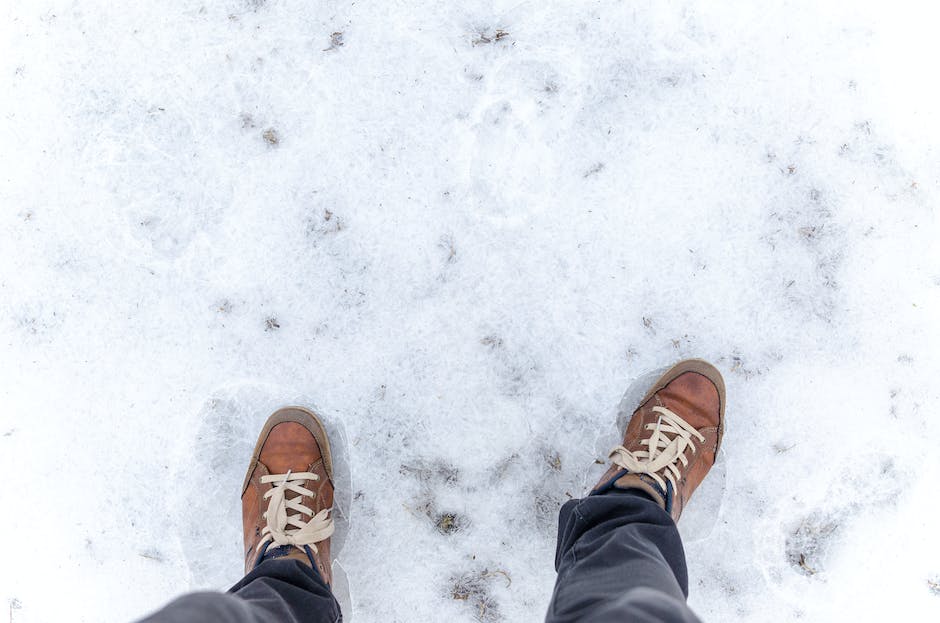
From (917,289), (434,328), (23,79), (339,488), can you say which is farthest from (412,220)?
(917,289)

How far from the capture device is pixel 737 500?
2014 mm

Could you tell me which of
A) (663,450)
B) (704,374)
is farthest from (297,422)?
(704,374)

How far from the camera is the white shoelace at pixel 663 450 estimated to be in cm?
192

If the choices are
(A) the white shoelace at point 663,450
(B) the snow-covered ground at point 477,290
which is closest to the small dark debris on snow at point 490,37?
(B) the snow-covered ground at point 477,290

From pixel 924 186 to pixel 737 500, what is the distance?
1.27 m

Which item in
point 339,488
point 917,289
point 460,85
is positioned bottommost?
point 339,488

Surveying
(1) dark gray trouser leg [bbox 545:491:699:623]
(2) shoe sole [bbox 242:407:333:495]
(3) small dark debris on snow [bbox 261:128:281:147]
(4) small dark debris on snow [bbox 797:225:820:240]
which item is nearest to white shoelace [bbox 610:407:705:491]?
(1) dark gray trouser leg [bbox 545:491:699:623]

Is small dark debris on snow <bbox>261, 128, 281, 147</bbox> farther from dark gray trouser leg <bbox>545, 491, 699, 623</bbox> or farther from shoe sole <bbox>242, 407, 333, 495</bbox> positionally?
dark gray trouser leg <bbox>545, 491, 699, 623</bbox>

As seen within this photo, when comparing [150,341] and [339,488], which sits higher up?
[150,341]

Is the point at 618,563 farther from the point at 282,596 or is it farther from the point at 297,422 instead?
the point at 297,422

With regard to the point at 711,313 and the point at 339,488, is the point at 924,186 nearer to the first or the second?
the point at 711,313

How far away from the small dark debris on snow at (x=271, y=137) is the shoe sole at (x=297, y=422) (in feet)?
3.05

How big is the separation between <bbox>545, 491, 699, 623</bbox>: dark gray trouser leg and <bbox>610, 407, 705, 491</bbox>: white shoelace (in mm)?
103

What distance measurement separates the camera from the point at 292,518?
1923 millimetres
